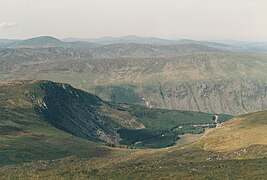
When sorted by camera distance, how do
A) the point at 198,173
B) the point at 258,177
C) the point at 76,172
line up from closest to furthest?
1. the point at 258,177
2. the point at 198,173
3. the point at 76,172

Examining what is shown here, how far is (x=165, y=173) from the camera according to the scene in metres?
168

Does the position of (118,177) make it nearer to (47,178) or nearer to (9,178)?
(47,178)

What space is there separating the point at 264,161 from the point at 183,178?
4445cm

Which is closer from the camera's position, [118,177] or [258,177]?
[258,177]

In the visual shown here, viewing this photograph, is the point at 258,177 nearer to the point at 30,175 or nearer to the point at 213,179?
the point at 213,179

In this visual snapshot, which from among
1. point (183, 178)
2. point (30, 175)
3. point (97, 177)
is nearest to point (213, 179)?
point (183, 178)

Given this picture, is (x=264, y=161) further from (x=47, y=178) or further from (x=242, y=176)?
(x=47, y=178)

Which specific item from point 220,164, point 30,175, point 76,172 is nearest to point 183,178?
point 220,164

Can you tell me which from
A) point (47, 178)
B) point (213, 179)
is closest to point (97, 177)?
point (47, 178)

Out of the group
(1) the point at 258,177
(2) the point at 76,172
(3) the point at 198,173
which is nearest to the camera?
(1) the point at 258,177

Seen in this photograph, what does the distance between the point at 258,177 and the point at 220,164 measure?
35.4 metres

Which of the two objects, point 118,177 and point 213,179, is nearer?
point 213,179

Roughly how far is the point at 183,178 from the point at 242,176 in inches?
850

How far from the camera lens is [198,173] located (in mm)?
165500
